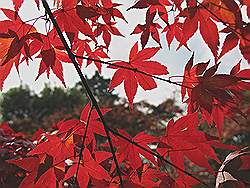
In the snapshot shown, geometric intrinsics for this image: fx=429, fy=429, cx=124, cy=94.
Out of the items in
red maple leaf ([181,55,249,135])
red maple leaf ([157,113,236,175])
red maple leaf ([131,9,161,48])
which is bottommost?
red maple leaf ([157,113,236,175])

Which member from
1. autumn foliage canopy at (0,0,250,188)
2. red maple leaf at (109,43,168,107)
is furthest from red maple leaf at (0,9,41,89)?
red maple leaf at (109,43,168,107)

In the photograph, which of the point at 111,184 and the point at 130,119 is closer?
the point at 111,184

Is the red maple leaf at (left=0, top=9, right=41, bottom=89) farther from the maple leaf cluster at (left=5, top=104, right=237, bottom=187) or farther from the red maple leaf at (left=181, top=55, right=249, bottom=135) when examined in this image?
the red maple leaf at (left=181, top=55, right=249, bottom=135)

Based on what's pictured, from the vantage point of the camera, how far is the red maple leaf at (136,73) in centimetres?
88

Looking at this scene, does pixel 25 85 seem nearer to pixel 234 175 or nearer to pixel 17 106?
pixel 17 106

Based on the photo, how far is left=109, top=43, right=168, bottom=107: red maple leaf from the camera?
0.88 metres

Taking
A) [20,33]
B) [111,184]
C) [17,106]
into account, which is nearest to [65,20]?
[20,33]

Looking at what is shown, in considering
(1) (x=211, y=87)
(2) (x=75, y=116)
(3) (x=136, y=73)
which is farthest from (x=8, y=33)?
(2) (x=75, y=116)

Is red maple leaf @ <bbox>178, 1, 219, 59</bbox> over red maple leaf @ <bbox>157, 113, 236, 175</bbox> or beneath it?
over

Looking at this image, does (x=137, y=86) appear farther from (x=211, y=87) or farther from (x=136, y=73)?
(x=211, y=87)

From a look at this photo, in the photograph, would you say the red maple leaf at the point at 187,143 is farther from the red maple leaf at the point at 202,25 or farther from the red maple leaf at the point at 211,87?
the red maple leaf at the point at 202,25

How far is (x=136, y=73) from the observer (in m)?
0.89

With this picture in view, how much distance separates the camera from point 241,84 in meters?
0.85

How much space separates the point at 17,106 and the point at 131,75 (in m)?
13.4
